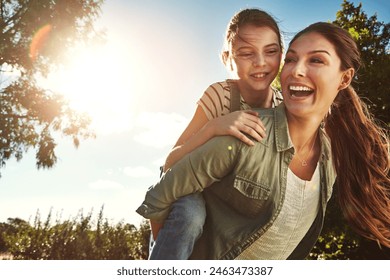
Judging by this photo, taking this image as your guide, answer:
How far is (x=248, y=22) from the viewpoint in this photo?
2.78m

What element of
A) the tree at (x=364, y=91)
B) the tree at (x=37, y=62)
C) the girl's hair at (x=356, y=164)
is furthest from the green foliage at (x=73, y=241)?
the girl's hair at (x=356, y=164)

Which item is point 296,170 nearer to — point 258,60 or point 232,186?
point 232,186

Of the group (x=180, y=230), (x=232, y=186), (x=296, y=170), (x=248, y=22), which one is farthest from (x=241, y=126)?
(x=248, y=22)

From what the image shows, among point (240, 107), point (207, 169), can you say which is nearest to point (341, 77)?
point (240, 107)

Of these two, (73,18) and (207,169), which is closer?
(207,169)

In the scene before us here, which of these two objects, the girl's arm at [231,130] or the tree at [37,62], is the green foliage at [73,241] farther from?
the girl's arm at [231,130]

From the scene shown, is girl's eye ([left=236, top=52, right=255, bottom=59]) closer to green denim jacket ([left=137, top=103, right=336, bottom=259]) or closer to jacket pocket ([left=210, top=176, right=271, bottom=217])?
green denim jacket ([left=137, top=103, right=336, bottom=259])

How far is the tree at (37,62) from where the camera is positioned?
20.5 ft

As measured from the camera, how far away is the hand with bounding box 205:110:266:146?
6.47 feet
